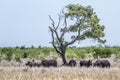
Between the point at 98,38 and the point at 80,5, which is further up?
the point at 80,5

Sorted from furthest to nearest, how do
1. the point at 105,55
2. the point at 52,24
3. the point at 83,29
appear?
the point at 105,55, the point at 83,29, the point at 52,24

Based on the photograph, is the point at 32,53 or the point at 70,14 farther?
the point at 32,53

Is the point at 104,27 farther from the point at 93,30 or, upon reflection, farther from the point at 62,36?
the point at 62,36

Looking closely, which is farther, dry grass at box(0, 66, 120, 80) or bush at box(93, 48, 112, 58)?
bush at box(93, 48, 112, 58)

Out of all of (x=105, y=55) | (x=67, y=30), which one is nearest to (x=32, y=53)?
(x=105, y=55)

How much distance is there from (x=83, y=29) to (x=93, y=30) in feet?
3.53

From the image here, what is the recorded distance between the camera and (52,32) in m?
41.2

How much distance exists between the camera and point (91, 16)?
43.7 meters

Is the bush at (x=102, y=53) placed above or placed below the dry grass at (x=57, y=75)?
above

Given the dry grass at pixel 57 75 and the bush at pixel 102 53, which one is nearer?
the dry grass at pixel 57 75

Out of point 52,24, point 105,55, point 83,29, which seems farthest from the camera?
point 105,55

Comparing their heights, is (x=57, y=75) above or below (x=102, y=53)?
below

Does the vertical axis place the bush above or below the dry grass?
above

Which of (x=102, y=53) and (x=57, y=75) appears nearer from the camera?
(x=57, y=75)
